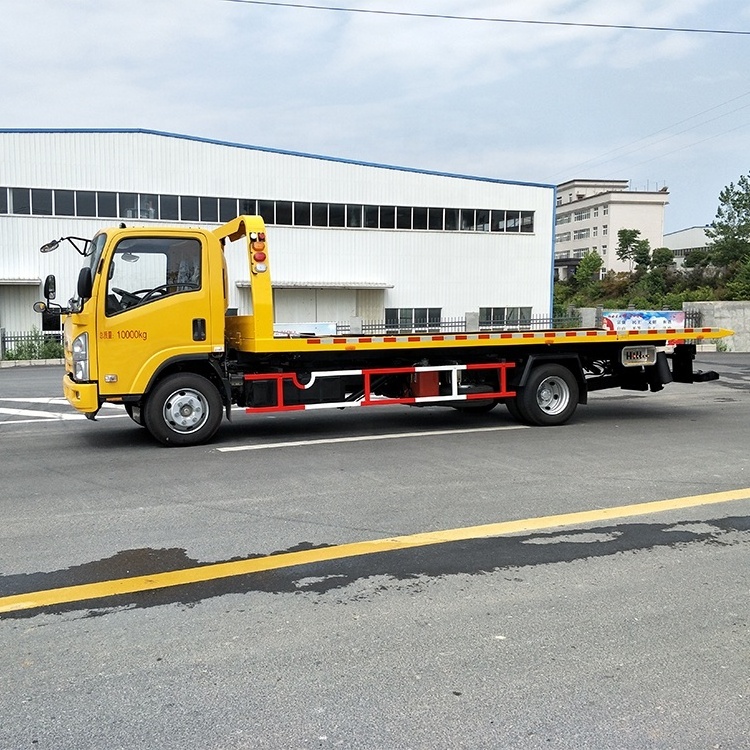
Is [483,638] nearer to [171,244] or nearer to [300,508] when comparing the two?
[300,508]

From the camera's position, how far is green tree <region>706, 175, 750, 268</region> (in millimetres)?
54344

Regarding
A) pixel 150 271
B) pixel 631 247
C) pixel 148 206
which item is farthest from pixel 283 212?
pixel 631 247

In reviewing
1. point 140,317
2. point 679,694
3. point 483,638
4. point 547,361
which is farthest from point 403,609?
point 547,361

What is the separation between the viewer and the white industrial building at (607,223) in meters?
95.5

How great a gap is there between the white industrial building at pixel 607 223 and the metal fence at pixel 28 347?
73.0 metres

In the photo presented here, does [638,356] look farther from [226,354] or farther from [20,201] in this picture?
[20,201]

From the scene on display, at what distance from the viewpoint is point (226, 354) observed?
9.78 meters

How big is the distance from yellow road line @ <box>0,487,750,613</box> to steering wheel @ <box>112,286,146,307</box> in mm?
4725

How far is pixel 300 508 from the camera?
20.9ft

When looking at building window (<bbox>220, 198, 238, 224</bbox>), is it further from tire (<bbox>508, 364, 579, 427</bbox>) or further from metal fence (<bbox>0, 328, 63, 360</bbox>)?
tire (<bbox>508, 364, 579, 427</bbox>)

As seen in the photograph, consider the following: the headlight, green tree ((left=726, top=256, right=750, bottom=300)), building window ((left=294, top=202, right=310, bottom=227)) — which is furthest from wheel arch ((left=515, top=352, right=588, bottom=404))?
green tree ((left=726, top=256, right=750, bottom=300))

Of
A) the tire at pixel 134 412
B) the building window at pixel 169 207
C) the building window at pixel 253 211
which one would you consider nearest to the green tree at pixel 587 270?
the building window at pixel 253 211

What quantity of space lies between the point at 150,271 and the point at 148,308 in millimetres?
449

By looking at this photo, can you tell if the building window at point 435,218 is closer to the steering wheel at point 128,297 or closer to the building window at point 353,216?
the building window at point 353,216
